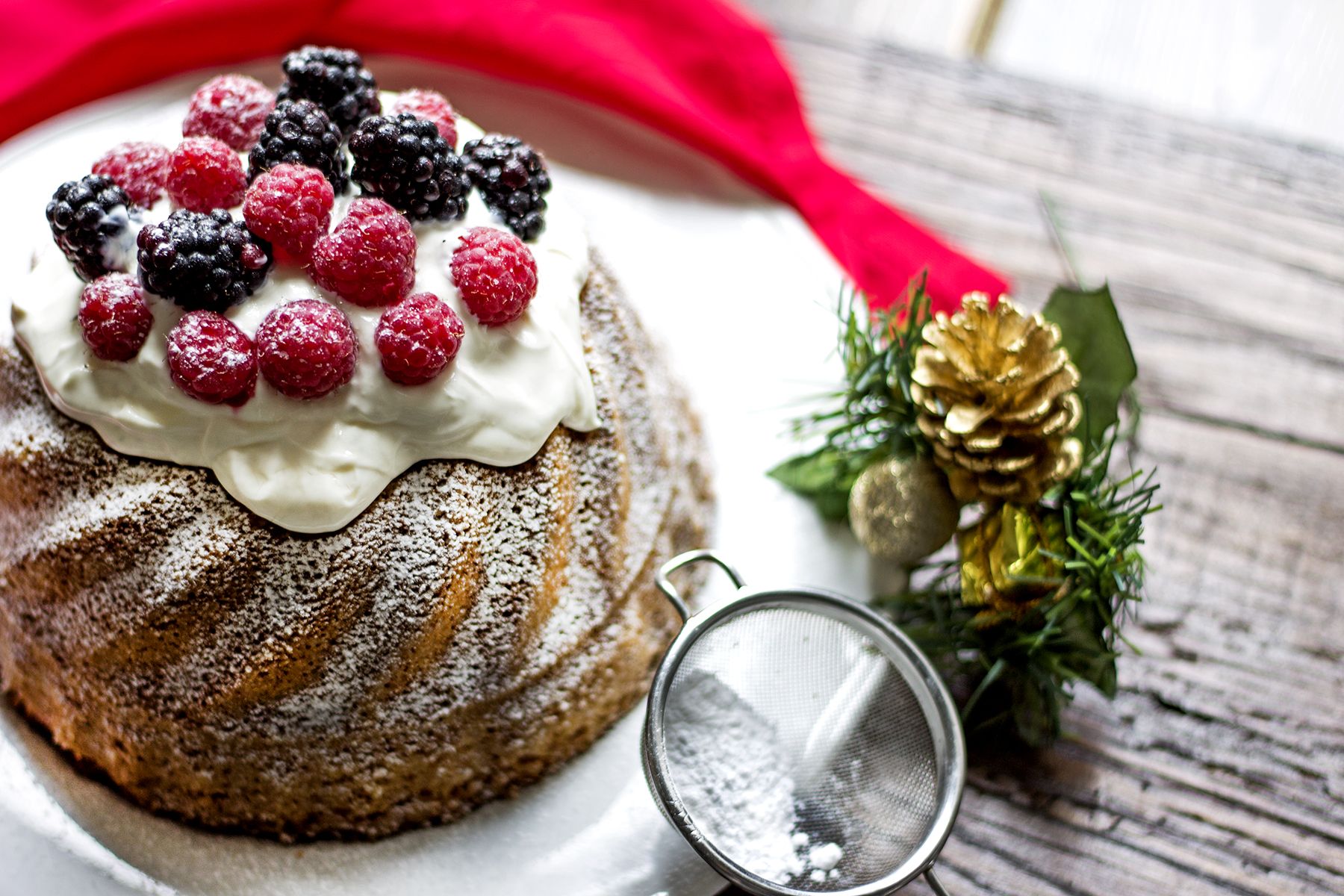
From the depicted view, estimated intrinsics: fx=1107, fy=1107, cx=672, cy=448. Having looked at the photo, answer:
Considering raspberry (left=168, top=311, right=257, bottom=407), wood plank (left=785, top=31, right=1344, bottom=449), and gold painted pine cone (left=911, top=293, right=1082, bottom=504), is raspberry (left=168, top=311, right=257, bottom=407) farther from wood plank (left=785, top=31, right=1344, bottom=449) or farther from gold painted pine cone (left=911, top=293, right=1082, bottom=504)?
wood plank (left=785, top=31, right=1344, bottom=449)

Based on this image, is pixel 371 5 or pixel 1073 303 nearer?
pixel 1073 303

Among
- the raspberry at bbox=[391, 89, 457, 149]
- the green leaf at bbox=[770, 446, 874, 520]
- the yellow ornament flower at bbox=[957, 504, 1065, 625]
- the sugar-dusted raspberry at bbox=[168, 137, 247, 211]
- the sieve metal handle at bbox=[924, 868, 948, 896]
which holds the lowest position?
the sieve metal handle at bbox=[924, 868, 948, 896]

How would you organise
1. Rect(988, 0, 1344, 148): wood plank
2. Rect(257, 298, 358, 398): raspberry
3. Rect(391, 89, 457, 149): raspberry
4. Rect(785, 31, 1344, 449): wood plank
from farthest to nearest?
Rect(988, 0, 1344, 148): wood plank, Rect(785, 31, 1344, 449): wood plank, Rect(391, 89, 457, 149): raspberry, Rect(257, 298, 358, 398): raspberry

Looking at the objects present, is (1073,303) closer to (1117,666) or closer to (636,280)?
(1117,666)

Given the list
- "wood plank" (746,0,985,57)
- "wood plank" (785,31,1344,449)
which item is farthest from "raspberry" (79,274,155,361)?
"wood plank" (746,0,985,57)

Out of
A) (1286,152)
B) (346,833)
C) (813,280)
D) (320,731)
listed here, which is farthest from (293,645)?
(1286,152)

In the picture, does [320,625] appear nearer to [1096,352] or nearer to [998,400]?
[998,400]

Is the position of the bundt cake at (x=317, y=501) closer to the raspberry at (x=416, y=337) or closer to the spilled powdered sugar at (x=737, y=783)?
the raspberry at (x=416, y=337)

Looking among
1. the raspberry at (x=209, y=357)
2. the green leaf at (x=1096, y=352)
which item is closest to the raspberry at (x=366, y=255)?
the raspberry at (x=209, y=357)
